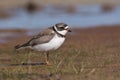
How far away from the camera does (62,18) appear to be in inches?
1077

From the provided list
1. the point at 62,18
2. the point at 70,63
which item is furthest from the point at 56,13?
the point at 70,63

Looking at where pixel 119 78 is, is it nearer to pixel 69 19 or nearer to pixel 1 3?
pixel 69 19

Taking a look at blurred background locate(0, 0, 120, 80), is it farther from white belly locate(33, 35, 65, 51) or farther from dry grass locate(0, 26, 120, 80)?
white belly locate(33, 35, 65, 51)

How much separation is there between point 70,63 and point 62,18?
15.2 meters

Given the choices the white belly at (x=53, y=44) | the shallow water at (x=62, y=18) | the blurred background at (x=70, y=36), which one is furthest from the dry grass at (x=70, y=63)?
the shallow water at (x=62, y=18)

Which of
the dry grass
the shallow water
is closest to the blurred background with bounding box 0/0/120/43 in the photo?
the shallow water

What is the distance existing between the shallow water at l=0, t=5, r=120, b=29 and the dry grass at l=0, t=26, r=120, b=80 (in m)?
5.54

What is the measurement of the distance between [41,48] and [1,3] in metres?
19.2

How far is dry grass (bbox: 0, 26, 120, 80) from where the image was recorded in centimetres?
1062

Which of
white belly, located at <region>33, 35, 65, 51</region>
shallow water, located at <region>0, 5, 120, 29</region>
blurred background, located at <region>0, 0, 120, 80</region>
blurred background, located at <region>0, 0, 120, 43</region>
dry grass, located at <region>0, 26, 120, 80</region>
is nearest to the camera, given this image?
dry grass, located at <region>0, 26, 120, 80</region>

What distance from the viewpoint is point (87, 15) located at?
28.6m

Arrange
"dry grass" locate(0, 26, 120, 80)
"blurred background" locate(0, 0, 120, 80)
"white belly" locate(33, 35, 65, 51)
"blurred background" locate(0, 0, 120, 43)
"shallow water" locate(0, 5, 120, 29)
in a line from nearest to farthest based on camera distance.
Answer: "dry grass" locate(0, 26, 120, 80) < "blurred background" locate(0, 0, 120, 80) < "white belly" locate(33, 35, 65, 51) < "shallow water" locate(0, 5, 120, 29) < "blurred background" locate(0, 0, 120, 43)

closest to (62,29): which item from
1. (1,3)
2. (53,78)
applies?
(53,78)

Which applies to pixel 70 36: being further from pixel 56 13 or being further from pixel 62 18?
pixel 56 13
